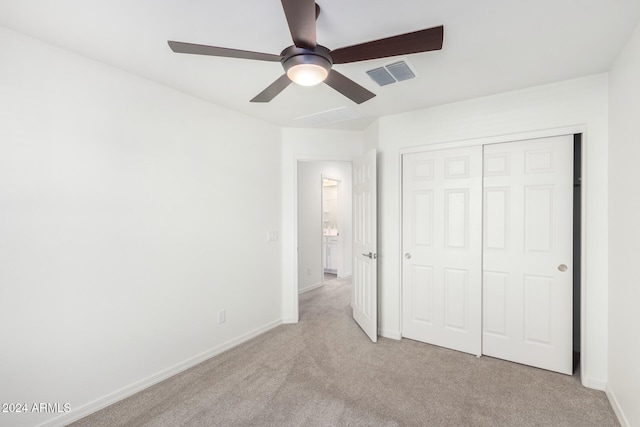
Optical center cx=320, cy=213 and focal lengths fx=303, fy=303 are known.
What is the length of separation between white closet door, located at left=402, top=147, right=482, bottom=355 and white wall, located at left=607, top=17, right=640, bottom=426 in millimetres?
930

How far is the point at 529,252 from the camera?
8.96 feet

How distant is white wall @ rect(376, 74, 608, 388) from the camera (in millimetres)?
2385

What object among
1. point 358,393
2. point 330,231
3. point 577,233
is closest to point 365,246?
point 358,393

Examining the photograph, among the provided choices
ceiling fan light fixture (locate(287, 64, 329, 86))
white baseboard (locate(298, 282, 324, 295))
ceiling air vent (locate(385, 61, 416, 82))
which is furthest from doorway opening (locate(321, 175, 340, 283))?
ceiling fan light fixture (locate(287, 64, 329, 86))

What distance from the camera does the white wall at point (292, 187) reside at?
3824 mm

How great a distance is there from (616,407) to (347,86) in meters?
2.84

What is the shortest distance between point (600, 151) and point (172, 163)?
3.50 m

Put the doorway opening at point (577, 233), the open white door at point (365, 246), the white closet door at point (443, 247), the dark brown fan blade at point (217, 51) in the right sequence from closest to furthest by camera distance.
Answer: the dark brown fan blade at point (217, 51) < the doorway opening at point (577, 233) < the white closet door at point (443, 247) < the open white door at point (365, 246)

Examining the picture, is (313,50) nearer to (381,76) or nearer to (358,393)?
(381,76)

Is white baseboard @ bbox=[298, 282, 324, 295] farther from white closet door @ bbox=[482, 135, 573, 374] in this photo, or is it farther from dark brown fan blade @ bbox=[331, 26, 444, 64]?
dark brown fan blade @ bbox=[331, 26, 444, 64]

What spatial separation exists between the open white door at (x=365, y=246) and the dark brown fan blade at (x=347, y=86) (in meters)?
1.28

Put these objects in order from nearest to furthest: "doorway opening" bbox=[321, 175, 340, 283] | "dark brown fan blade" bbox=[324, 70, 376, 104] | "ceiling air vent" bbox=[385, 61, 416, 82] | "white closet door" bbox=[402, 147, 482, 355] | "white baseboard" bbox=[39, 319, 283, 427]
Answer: "dark brown fan blade" bbox=[324, 70, 376, 104]
"white baseboard" bbox=[39, 319, 283, 427]
"ceiling air vent" bbox=[385, 61, 416, 82]
"white closet door" bbox=[402, 147, 482, 355]
"doorway opening" bbox=[321, 175, 340, 283]

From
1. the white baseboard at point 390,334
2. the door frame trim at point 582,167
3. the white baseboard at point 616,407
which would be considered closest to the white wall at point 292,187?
the white baseboard at point 390,334

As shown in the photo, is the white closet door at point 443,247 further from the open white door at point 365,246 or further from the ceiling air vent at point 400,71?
the ceiling air vent at point 400,71
